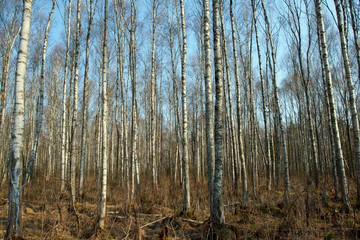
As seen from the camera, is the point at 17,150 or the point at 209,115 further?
the point at 209,115

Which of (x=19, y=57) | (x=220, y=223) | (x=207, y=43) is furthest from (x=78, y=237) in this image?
(x=207, y=43)

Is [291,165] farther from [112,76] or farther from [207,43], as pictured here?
[207,43]

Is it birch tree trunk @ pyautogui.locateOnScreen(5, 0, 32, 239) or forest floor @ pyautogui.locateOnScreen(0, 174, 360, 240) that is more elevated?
birch tree trunk @ pyautogui.locateOnScreen(5, 0, 32, 239)

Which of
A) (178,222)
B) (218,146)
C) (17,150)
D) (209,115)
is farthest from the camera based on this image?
(178,222)

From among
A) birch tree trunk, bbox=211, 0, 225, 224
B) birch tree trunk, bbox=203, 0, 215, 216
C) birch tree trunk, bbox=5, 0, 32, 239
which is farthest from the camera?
birch tree trunk, bbox=203, 0, 215, 216

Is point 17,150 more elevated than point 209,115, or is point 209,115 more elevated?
point 209,115

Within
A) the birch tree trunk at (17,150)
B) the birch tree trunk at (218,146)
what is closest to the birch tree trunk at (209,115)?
the birch tree trunk at (218,146)

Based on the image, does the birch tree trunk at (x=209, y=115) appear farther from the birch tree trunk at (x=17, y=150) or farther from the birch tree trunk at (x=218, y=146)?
the birch tree trunk at (x=17, y=150)

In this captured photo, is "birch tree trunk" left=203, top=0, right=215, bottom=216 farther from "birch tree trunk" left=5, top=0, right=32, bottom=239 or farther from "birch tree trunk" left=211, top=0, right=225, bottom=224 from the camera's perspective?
"birch tree trunk" left=5, top=0, right=32, bottom=239

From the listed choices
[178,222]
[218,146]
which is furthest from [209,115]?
[178,222]

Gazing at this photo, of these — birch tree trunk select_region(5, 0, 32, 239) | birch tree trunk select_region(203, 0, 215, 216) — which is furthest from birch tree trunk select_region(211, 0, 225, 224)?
birch tree trunk select_region(5, 0, 32, 239)

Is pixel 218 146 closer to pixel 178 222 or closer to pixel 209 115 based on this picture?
pixel 209 115

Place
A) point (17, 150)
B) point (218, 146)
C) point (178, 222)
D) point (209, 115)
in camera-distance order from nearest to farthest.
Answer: point (17, 150), point (218, 146), point (209, 115), point (178, 222)

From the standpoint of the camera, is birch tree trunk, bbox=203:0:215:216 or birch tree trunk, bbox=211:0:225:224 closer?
birch tree trunk, bbox=211:0:225:224
